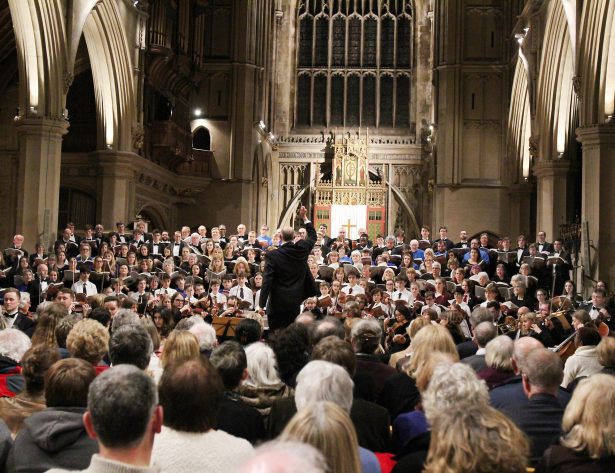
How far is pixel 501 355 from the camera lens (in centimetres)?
448

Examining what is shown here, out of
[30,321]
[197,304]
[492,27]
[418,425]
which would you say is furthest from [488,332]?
[492,27]

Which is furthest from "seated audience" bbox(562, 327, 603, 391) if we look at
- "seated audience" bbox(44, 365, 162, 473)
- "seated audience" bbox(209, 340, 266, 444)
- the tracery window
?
the tracery window

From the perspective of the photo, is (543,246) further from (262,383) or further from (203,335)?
(262,383)

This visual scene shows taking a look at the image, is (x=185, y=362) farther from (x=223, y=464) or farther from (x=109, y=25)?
(x=109, y=25)

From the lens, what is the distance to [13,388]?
4.20 m

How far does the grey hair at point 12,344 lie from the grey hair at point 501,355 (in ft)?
8.50

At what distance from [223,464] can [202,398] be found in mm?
229

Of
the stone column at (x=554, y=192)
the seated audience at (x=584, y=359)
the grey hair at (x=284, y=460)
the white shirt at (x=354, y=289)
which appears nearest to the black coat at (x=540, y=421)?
the seated audience at (x=584, y=359)

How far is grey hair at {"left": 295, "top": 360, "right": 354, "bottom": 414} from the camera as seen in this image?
116 inches

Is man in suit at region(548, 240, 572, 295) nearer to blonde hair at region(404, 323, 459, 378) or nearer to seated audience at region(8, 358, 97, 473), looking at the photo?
blonde hair at region(404, 323, 459, 378)

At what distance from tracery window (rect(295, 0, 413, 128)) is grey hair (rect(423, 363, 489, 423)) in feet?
82.5

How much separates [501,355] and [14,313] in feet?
16.8

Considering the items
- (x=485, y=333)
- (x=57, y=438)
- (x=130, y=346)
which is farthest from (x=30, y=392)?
(x=485, y=333)

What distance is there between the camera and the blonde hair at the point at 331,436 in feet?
6.91
